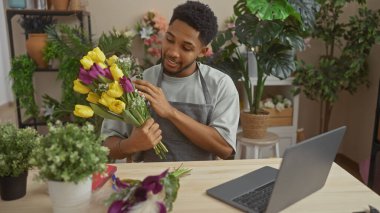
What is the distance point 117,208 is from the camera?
71cm

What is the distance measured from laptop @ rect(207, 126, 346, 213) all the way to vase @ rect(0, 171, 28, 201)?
0.52 metres


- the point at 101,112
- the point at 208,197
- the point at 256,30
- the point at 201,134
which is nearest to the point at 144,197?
the point at 208,197

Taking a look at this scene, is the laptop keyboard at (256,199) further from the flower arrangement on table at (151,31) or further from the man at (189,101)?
the flower arrangement on table at (151,31)

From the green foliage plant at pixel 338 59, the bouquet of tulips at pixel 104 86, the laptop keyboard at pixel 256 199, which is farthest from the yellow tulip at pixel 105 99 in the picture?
the green foliage plant at pixel 338 59

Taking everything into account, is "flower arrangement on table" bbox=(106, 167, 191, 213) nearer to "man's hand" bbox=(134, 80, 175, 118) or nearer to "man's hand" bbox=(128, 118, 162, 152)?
"man's hand" bbox=(128, 118, 162, 152)

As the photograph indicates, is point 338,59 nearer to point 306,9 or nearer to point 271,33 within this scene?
point 306,9

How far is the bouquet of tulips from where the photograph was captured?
3.10 ft

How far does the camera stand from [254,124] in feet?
8.39

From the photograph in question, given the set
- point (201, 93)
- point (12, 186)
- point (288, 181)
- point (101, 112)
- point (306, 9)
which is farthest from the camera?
point (306, 9)

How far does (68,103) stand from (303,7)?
6.09 ft

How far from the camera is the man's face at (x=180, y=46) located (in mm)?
1433

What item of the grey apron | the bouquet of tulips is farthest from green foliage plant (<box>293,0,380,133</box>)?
the bouquet of tulips

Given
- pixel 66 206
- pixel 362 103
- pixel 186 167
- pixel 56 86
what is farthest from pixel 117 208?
pixel 362 103

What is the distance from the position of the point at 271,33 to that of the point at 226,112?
99 centimetres
